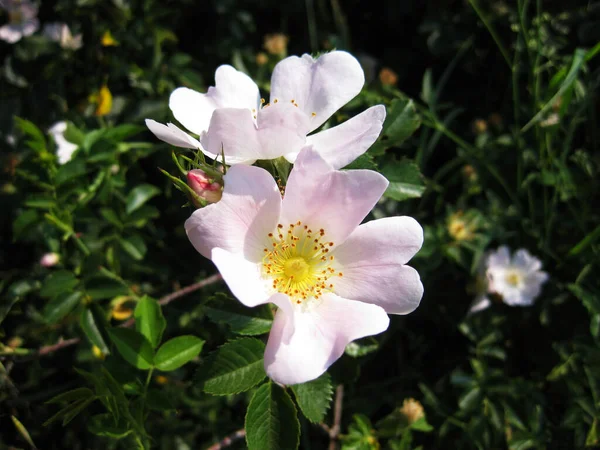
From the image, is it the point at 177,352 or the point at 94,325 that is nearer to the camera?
the point at 177,352

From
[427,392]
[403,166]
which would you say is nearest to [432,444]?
[427,392]

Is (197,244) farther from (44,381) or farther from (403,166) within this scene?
(44,381)

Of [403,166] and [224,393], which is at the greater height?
[403,166]

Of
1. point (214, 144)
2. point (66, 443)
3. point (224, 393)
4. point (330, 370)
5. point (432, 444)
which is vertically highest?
point (214, 144)

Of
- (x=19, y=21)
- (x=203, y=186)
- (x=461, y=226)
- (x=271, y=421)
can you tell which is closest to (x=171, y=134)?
(x=203, y=186)

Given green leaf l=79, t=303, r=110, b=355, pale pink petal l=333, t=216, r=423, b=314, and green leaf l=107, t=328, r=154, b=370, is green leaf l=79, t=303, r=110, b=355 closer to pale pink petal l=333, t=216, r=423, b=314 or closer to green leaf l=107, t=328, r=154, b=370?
green leaf l=107, t=328, r=154, b=370

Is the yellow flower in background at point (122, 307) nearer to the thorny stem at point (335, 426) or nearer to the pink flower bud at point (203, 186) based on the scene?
the thorny stem at point (335, 426)

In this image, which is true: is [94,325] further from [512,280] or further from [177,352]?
[512,280]
